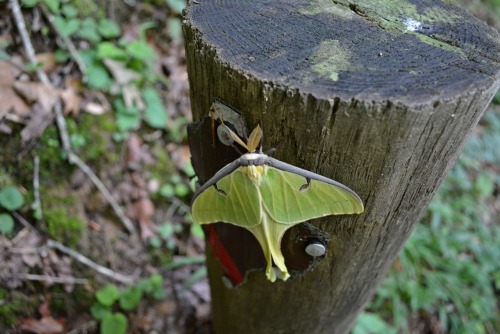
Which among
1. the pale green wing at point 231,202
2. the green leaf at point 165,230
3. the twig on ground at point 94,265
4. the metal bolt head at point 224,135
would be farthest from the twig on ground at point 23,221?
the metal bolt head at point 224,135

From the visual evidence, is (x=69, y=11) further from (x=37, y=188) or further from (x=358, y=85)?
(x=358, y=85)

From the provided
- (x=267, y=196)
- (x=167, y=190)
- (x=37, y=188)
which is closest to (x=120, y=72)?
(x=167, y=190)

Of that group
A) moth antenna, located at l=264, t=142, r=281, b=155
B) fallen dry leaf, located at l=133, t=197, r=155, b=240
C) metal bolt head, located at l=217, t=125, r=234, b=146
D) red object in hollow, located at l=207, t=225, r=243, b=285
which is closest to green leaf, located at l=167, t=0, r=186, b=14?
fallen dry leaf, located at l=133, t=197, r=155, b=240

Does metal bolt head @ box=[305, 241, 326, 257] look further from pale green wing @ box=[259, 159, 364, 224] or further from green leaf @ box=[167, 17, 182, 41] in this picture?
green leaf @ box=[167, 17, 182, 41]

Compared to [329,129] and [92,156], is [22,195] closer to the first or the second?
[92,156]

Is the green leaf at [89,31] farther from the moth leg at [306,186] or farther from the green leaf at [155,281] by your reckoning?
the moth leg at [306,186]

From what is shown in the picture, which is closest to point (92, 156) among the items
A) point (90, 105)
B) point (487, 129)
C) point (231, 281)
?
point (90, 105)
